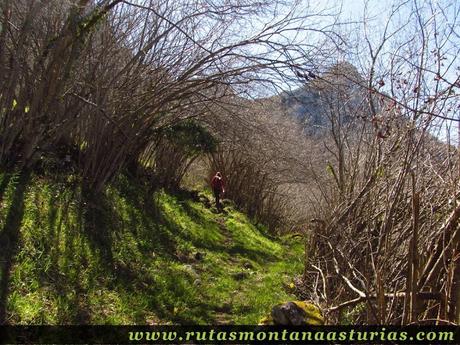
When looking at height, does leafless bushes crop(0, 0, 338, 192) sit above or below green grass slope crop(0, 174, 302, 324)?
above

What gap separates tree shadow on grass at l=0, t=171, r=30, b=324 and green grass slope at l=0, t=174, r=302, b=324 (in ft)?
0.04

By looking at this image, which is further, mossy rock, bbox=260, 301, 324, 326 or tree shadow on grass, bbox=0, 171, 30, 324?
mossy rock, bbox=260, 301, 324, 326

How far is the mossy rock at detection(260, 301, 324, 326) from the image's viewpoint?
15.2 feet

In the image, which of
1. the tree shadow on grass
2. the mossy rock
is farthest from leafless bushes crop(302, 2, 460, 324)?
the tree shadow on grass

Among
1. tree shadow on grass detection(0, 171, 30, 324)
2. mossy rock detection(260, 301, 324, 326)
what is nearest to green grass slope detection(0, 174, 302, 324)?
tree shadow on grass detection(0, 171, 30, 324)

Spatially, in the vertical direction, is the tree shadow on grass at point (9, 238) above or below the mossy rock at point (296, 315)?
above

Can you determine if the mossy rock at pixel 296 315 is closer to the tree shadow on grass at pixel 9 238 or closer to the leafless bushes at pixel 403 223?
the leafless bushes at pixel 403 223

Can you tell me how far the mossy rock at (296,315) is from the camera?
4625 millimetres

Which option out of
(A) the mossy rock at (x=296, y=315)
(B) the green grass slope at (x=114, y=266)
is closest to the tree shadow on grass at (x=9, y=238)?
(B) the green grass slope at (x=114, y=266)

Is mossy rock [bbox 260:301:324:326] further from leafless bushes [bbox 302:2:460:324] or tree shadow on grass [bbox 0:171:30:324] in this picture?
tree shadow on grass [bbox 0:171:30:324]

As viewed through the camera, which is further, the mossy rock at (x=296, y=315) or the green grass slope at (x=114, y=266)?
the green grass slope at (x=114, y=266)

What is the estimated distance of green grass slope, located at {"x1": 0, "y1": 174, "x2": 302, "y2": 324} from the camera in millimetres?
4961

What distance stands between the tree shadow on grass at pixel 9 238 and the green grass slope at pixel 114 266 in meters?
0.01

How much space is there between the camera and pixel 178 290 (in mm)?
6367
